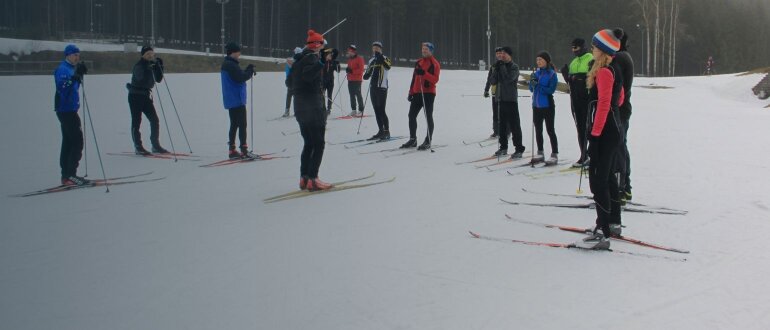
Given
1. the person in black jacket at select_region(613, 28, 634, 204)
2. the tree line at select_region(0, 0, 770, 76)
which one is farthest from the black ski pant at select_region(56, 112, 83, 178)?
the tree line at select_region(0, 0, 770, 76)

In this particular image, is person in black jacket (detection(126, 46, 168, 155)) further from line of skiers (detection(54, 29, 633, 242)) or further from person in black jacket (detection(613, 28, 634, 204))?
person in black jacket (detection(613, 28, 634, 204))

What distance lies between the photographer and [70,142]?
8023 mm

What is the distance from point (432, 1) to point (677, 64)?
3780cm

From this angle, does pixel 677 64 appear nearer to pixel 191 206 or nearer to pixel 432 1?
pixel 432 1

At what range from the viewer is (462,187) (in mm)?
7816

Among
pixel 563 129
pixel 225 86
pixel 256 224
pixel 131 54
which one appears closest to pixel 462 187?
pixel 256 224

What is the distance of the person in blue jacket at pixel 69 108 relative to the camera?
25.9ft

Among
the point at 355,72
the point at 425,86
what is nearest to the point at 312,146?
the point at 425,86

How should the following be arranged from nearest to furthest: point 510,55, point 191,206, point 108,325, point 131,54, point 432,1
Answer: point 108,325
point 191,206
point 510,55
point 131,54
point 432,1

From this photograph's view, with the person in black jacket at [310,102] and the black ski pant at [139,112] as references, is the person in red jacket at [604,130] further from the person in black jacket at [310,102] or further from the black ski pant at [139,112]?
the black ski pant at [139,112]

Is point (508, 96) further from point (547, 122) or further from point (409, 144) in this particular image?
point (409, 144)

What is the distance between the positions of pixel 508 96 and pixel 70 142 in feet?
18.6

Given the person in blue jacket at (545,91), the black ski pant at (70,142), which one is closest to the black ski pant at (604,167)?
the person in blue jacket at (545,91)

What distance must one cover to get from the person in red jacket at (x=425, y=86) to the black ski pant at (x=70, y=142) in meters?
4.80
